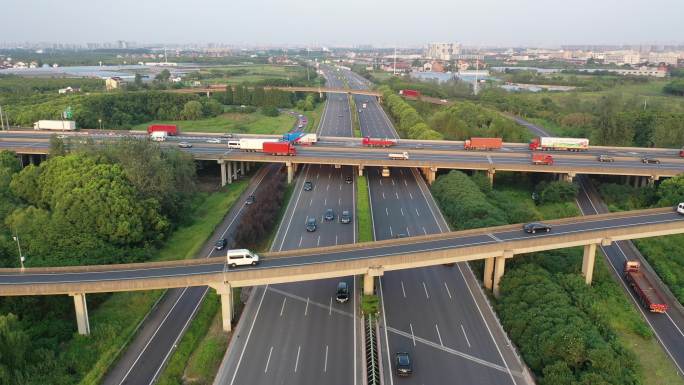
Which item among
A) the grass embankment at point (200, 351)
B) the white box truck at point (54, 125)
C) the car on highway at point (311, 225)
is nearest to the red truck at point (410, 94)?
the white box truck at point (54, 125)

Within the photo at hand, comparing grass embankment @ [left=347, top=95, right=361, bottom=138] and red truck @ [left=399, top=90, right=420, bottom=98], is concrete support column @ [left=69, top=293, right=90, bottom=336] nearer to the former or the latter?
grass embankment @ [left=347, top=95, right=361, bottom=138]

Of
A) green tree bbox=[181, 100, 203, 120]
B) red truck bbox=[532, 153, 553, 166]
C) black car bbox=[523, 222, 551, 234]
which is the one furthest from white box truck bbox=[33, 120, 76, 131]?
black car bbox=[523, 222, 551, 234]

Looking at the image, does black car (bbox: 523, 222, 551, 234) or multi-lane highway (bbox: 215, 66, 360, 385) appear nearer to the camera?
multi-lane highway (bbox: 215, 66, 360, 385)

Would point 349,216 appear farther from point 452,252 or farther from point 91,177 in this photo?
point 91,177

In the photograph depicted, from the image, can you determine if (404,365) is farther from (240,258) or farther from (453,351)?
(240,258)

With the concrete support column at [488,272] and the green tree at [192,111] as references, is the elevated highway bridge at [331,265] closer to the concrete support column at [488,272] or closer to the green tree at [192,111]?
the concrete support column at [488,272]

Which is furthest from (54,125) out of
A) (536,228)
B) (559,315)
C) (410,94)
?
(410,94)

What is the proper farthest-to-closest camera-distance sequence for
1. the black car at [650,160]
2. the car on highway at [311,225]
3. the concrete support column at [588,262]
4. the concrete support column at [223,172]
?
the concrete support column at [223,172] → the black car at [650,160] → the car on highway at [311,225] → the concrete support column at [588,262]
